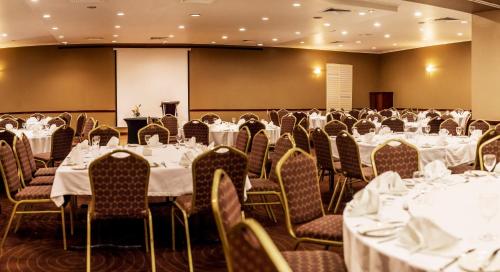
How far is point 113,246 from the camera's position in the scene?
5.18 metres

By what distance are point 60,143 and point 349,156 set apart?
4.44 metres

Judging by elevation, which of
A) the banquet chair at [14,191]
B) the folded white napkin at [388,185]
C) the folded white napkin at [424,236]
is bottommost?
the banquet chair at [14,191]

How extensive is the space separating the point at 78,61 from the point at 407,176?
16.3 m

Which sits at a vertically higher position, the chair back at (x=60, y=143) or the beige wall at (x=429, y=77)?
the beige wall at (x=429, y=77)

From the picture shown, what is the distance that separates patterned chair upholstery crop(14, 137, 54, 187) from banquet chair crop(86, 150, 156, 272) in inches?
75.1

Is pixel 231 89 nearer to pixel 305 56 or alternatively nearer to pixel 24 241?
pixel 305 56

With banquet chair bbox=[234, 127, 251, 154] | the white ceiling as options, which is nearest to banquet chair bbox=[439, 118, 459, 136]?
the white ceiling

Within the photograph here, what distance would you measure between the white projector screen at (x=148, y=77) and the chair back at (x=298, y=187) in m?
15.6

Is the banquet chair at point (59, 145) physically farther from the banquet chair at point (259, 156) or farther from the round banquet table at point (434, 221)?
the round banquet table at point (434, 221)

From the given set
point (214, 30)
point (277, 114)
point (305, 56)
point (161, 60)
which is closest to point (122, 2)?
point (214, 30)

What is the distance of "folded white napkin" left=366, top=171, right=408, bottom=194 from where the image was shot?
3.29 m

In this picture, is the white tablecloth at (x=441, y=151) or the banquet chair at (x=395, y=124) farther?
the banquet chair at (x=395, y=124)

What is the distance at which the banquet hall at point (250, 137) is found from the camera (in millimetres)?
2768

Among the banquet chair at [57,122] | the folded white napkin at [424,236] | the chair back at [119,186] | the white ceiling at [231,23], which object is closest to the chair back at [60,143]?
the white ceiling at [231,23]
